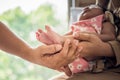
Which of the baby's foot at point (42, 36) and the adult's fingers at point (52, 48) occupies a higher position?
the baby's foot at point (42, 36)

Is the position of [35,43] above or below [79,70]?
above

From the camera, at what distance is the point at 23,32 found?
1.94 m

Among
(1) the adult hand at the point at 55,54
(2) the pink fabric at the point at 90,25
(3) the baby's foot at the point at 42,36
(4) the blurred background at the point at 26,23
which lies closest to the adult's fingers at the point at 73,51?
(1) the adult hand at the point at 55,54

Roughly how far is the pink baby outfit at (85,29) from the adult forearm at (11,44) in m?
0.24

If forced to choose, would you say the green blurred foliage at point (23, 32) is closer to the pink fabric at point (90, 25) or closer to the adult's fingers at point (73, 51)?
the pink fabric at point (90, 25)

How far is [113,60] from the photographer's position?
1166mm

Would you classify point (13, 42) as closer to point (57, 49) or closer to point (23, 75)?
point (57, 49)

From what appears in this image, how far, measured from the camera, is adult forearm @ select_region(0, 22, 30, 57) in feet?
3.56

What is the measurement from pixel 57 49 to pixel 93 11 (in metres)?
0.48

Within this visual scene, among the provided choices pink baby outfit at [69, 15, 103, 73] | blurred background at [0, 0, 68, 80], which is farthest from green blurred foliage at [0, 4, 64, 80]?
pink baby outfit at [69, 15, 103, 73]

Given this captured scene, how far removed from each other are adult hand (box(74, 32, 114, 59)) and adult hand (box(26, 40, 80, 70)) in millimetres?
45

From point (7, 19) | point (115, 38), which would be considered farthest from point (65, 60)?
point (7, 19)

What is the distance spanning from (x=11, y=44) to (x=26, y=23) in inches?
34.0

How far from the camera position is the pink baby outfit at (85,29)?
1.15 metres
